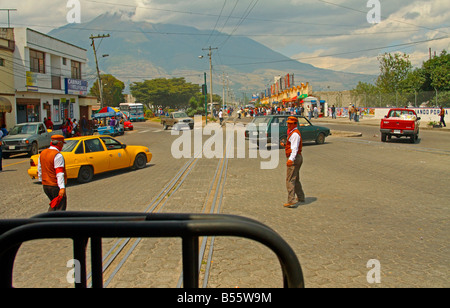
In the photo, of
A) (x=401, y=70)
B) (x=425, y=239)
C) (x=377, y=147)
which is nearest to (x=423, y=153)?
(x=377, y=147)

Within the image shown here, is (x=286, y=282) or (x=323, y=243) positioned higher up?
(x=286, y=282)

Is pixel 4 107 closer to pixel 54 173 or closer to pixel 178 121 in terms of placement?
pixel 178 121

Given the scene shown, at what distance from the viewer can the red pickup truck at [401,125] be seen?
2181cm

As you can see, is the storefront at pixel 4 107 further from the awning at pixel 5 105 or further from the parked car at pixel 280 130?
the parked car at pixel 280 130

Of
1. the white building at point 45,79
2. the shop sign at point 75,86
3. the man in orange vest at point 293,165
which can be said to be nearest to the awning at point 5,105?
the white building at point 45,79

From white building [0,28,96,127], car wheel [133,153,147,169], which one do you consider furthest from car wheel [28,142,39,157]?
white building [0,28,96,127]

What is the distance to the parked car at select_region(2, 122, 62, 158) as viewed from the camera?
2116 centimetres

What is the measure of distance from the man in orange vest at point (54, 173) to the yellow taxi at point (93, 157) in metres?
4.87

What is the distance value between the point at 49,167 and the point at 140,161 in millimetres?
8149

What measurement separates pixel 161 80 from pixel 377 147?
10438 centimetres

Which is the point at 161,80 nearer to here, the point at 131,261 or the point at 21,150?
the point at 21,150

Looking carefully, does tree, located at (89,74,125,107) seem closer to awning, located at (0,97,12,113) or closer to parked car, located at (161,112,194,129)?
parked car, located at (161,112,194,129)

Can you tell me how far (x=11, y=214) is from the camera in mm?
8688

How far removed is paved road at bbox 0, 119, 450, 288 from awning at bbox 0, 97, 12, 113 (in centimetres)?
1603
